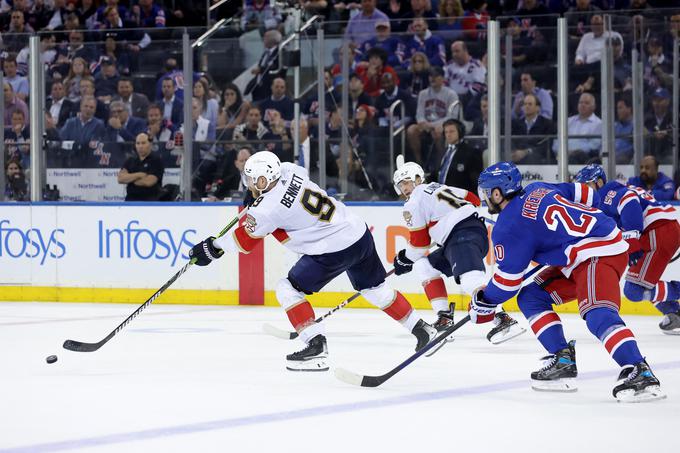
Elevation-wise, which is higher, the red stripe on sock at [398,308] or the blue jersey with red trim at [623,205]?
the blue jersey with red trim at [623,205]

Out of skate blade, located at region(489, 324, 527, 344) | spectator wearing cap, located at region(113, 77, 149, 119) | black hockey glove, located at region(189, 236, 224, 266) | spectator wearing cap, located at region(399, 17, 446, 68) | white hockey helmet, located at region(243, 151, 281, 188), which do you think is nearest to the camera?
white hockey helmet, located at region(243, 151, 281, 188)

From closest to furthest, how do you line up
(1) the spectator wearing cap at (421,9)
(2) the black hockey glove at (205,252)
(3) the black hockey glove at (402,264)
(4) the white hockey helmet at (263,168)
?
(4) the white hockey helmet at (263,168) < (2) the black hockey glove at (205,252) < (3) the black hockey glove at (402,264) < (1) the spectator wearing cap at (421,9)

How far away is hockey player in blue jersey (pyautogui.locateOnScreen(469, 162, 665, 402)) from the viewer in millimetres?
4469

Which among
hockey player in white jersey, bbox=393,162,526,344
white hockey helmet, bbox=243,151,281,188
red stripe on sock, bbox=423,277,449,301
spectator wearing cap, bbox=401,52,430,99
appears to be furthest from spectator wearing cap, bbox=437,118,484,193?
white hockey helmet, bbox=243,151,281,188

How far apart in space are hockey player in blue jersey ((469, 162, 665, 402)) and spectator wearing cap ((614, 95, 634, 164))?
3.67 metres

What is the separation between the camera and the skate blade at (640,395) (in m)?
4.42

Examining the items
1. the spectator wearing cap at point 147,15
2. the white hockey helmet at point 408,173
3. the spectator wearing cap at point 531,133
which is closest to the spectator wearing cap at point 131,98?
the spectator wearing cap at point 147,15

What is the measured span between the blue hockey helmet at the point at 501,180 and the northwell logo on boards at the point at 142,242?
4659 millimetres

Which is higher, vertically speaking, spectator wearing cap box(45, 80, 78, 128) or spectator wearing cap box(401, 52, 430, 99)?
spectator wearing cap box(401, 52, 430, 99)

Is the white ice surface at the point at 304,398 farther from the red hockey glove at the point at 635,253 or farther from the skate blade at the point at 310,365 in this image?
the red hockey glove at the point at 635,253

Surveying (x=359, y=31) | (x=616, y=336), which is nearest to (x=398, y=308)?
(x=616, y=336)

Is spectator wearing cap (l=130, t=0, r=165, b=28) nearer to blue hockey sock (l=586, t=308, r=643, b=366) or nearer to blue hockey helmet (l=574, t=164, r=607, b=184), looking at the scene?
blue hockey helmet (l=574, t=164, r=607, b=184)

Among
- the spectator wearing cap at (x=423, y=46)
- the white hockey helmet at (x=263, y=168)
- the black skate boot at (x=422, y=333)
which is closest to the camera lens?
the white hockey helmet at (x=263, y=168)

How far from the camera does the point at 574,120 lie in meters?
8.42
